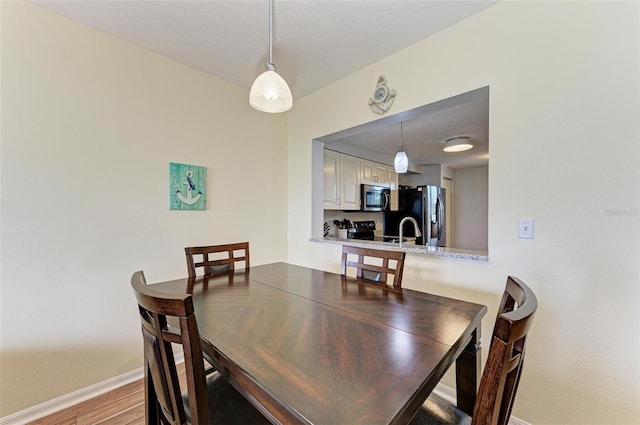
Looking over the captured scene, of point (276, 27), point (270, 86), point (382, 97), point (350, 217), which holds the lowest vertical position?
point (350, 217)

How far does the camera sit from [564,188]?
1373 mm

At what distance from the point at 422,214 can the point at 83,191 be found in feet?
14.1

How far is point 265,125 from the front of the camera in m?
2.87

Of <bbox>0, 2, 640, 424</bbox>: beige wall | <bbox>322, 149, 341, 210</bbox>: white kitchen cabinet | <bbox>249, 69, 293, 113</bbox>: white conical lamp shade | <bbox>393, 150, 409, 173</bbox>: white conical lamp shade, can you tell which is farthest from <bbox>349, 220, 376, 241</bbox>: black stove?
<bbox>249, 69, 293, 113</bbox>: white conical lamp shade

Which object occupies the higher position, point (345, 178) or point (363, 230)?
point (345, 178)

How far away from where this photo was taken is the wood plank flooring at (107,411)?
1.59m

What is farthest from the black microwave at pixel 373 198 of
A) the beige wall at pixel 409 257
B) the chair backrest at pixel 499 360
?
the chair backrest at pixel 499 360

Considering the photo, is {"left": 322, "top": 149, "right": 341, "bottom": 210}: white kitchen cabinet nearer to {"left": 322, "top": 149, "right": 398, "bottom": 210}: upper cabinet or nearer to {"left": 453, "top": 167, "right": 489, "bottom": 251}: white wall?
{"left": 322, "top": 149, "right": 398, "bottom": 210}: upper cabinet

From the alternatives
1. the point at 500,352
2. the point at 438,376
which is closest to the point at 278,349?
the point at 438,376

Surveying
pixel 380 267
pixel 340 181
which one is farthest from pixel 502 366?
pixel 340 181

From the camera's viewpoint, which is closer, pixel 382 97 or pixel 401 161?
→ pixel 382 97

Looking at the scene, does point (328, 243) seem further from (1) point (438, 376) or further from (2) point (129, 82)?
(2) point (129, 82)

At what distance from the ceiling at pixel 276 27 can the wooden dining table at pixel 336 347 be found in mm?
1727

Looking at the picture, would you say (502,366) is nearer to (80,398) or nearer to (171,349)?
(171,349)
